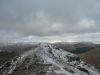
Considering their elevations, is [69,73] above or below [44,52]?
below

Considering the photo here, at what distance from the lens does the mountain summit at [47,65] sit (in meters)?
28.2

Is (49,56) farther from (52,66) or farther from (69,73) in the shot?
(69,73)

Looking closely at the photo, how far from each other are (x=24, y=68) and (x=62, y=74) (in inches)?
258

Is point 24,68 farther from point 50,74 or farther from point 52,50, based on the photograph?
point 52,50

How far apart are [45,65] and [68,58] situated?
675 centimetres

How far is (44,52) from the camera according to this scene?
113ft

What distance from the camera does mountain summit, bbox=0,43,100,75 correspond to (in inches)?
1110

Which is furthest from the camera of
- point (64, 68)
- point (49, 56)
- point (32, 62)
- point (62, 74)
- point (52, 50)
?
point (52, 50)

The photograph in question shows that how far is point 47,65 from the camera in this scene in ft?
97.7

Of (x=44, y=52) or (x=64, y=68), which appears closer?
(x=64, y=68)

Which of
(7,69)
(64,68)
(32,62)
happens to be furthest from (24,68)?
(64,68)

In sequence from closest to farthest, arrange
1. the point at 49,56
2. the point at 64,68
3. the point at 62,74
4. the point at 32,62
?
the point at 62,74
the point at 64,68
the point at 32,62
the point at 49,56

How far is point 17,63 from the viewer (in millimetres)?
32750

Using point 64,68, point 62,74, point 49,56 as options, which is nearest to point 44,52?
point 49,56
